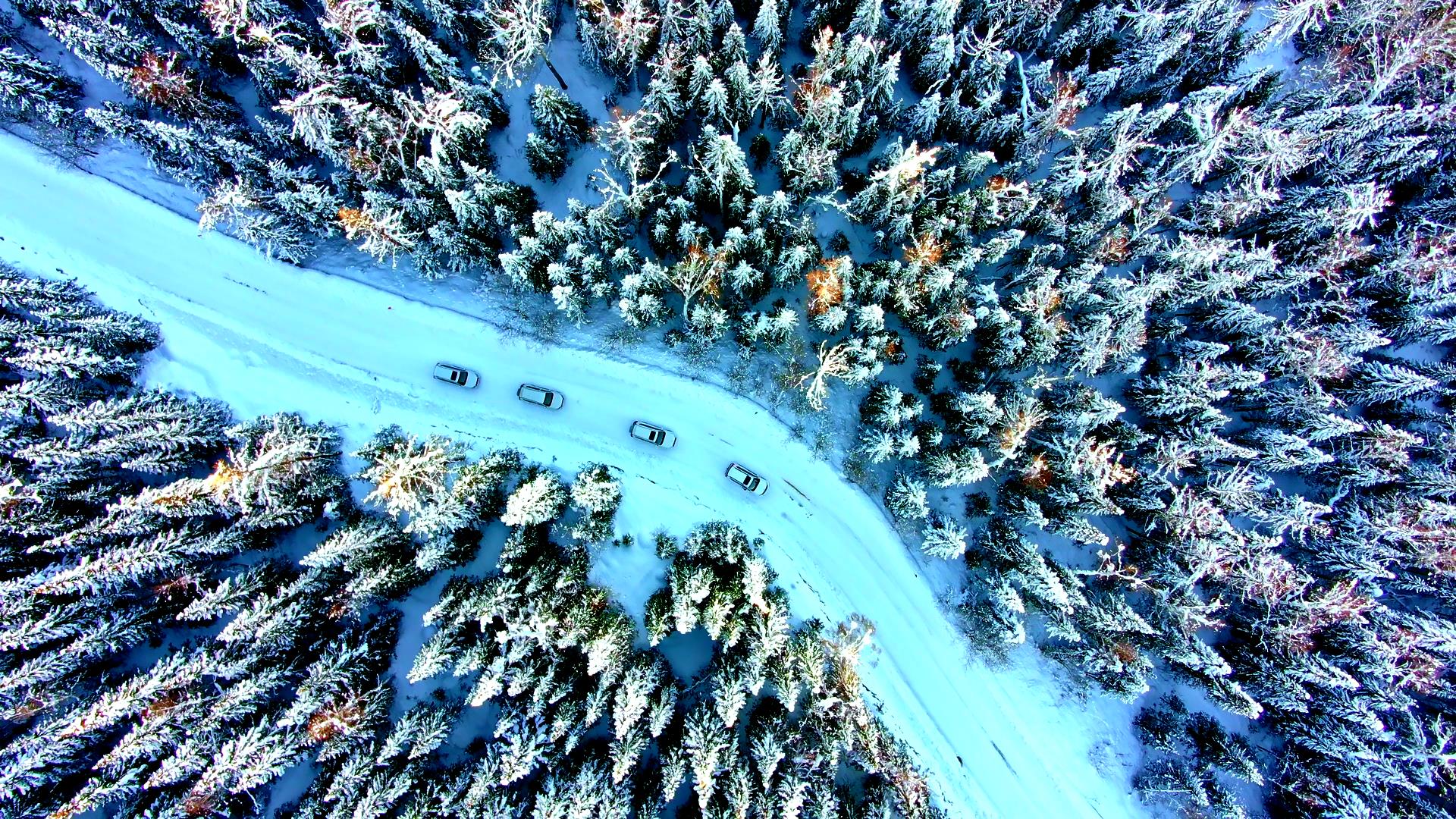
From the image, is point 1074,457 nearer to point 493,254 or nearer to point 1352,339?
point 1352,339

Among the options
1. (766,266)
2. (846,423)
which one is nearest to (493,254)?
(766,266)

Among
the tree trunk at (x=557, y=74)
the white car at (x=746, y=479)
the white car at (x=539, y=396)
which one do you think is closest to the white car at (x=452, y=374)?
the white car at (x=539, y=396)

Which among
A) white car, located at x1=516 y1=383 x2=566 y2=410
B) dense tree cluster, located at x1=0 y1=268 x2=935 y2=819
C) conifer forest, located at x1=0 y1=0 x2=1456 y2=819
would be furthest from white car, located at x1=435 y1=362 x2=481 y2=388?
dense tree cluster, located at x1=0 y1=268 x2=935 y2=819

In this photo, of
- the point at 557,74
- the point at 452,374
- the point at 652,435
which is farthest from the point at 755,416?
the point at 557,74

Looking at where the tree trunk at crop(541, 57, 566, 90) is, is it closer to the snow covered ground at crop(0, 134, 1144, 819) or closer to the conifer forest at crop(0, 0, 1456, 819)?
the conifer forest at crop(0, 0, 1456, 819)

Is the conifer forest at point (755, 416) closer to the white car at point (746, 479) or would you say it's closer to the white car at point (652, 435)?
the white car at point (652, 435)

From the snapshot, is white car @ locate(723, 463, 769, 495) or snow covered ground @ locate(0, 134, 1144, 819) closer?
white car @ locate(723, 463, 769, 495)
